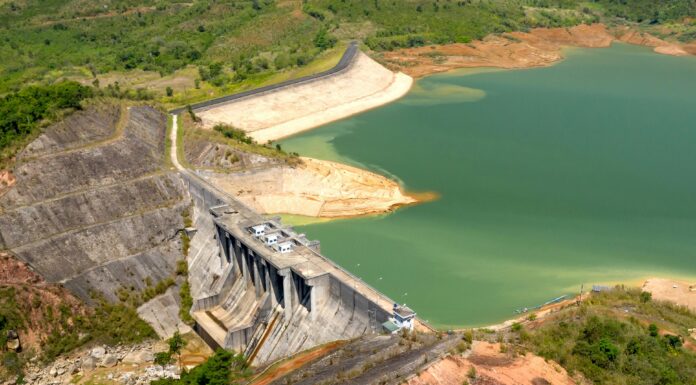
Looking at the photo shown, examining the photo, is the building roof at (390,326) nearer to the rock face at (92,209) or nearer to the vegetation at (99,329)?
the vegetation at (99,329)

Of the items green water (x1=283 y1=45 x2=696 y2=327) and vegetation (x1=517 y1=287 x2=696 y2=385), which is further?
green water (x1=283 y1=45 x2=696 y2=327)

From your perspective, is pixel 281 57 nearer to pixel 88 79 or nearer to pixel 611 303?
pixel 88 79

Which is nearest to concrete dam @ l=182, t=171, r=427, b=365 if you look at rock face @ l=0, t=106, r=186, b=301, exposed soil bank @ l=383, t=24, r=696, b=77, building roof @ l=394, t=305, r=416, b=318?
building roof @ l=394, t=305, r=416, b=318

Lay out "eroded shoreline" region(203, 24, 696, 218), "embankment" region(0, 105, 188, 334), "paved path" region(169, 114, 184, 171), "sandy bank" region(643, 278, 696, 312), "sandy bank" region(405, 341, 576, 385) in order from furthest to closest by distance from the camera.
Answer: "eroded shoreline" region(203, 24, 696, 218), "paved path" region(169, 114, 184, 171), "embankment" region(0, 105, 188, 334), "sandy bank" region(643, 278, 696, 312), "sandy bank" region(405, 341, 576, 385)

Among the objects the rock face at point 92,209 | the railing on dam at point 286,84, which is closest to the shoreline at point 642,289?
the rock face at point 92,209

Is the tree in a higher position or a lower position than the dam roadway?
higher

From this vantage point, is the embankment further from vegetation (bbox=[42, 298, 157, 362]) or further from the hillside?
the hillside

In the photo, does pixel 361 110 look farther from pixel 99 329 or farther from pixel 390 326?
pixel 390 326
